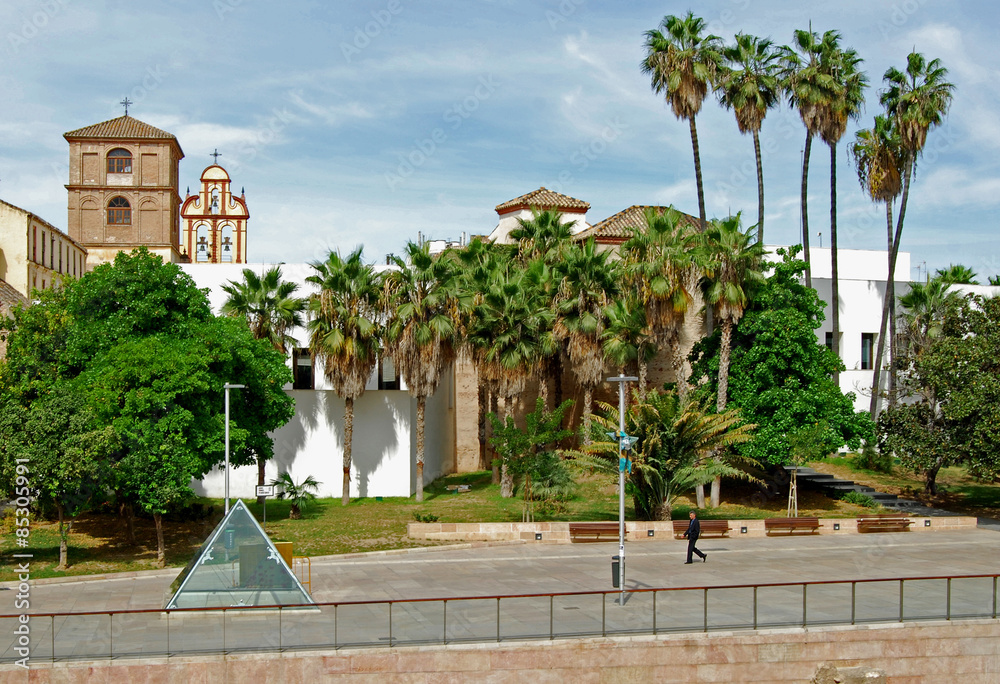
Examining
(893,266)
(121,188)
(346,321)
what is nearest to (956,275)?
(893,266)

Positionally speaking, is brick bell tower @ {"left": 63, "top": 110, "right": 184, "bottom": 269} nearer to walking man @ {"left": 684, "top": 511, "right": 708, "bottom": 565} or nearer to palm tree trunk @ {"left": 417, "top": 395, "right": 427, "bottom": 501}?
palm tree trunk @ {"left": 417, "top": 395, "right": 427, "bottom": 501}

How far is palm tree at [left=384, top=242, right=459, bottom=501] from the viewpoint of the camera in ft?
130

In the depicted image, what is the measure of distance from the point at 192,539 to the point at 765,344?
2333cm

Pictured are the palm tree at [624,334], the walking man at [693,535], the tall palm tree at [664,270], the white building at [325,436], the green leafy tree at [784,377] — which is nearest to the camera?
the walking man at [693,535]

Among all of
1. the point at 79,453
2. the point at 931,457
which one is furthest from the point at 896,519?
the point at 79,453

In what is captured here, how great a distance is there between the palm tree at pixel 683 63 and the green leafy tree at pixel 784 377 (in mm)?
9658

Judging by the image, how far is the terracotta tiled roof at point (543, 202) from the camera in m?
59.5

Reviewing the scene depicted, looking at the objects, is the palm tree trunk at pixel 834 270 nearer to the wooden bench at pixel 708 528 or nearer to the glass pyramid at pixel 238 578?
the wooden bench at pixel 708 528

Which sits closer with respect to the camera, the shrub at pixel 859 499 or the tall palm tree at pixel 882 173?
the shrub at pixel 859 499

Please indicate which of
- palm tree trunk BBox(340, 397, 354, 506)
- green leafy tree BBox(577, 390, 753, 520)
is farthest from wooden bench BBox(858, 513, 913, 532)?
palm tree trunk BBox(340, 397, 354, 506)

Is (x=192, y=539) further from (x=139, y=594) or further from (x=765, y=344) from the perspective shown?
(x=765, y=344)

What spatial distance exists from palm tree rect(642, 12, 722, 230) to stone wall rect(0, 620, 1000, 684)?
30258 mm

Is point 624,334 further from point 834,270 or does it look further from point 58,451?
point 58,451

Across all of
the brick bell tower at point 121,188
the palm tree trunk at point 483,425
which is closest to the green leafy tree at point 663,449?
the palm tree trunk at point 483,425
